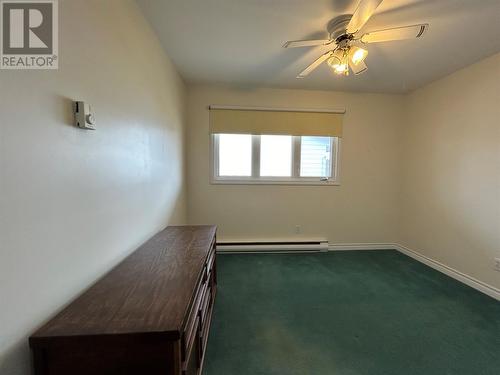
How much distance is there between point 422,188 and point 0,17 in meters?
4.01

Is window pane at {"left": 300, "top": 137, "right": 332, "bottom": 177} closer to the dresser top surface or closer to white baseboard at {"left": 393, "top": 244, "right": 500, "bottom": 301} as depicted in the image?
white baseboard at {"left": 393, "top": 244, "right": 500, "bottom": 301}

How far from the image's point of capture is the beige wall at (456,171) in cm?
226

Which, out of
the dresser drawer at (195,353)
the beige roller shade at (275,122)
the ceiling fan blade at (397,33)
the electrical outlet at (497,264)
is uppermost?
the ceiling fan blade at (397,33)

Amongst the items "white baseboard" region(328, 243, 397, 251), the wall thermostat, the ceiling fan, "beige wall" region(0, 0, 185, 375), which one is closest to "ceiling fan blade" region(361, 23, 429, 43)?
the ceiling fan

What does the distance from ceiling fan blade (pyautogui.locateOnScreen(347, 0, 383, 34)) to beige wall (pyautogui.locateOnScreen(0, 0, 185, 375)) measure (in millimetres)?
1431

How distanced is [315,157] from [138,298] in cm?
301

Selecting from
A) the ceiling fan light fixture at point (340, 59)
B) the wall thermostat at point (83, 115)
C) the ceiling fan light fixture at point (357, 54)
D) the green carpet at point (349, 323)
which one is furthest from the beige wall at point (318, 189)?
the wall thermostat at point (83, 115)

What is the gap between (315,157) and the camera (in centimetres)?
340

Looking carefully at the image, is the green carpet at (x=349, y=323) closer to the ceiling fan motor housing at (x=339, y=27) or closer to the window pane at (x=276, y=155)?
the window pane at (x=276, y=155)

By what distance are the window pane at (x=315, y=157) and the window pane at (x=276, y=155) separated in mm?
212

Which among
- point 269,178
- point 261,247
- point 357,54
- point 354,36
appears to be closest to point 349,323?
point 261,247

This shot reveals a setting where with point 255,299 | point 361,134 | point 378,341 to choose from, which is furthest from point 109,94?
point 361,134

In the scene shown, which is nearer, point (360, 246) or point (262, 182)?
point (262, 182)

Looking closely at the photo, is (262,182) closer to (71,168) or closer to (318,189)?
(318,189)
